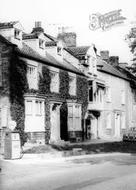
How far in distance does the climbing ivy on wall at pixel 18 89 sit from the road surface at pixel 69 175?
570 cm

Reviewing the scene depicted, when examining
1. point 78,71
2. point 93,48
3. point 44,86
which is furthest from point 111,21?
point 93,48

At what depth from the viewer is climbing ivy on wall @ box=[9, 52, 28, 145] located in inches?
842

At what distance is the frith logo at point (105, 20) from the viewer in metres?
12.7

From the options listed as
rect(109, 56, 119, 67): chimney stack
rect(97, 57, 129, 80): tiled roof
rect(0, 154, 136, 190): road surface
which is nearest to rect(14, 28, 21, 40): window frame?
rect(0, 154, 136, 190): road surface

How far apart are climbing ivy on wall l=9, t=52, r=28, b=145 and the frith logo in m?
8.38

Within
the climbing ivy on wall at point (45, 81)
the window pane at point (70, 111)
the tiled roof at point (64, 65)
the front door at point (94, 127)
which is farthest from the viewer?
the front door at point (94, 127)

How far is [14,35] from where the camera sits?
22203 mm

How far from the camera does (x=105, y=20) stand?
43.4ft

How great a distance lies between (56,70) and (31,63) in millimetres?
3042

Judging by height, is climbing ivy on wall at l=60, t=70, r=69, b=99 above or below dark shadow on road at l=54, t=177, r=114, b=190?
above

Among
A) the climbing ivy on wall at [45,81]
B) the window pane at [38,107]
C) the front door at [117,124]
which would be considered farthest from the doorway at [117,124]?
the window pane at [38,107]

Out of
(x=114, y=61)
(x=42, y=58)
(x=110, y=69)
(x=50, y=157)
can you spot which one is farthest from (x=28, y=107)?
(x=114, y=61)

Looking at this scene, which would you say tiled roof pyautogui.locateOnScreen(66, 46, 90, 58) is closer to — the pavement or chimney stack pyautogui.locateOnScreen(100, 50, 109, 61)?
chimney stack pyautogui.locateOnScreen(100, 50, 109, 61)

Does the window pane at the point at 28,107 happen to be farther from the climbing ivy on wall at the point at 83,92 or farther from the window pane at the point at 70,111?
the climbing ivy on wall at the point at 83,92
